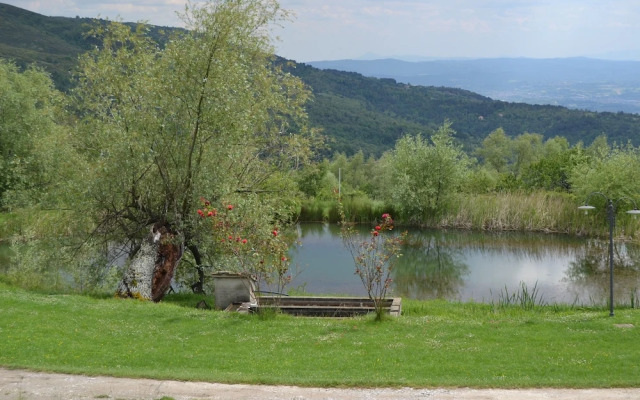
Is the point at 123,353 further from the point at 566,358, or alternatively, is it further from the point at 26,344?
the point at 566,358

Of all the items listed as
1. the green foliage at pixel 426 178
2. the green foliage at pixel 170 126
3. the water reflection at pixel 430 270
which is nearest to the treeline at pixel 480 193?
the green foliage at pixel 426 178

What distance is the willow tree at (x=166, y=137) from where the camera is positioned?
19.1m

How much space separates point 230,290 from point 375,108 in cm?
14432

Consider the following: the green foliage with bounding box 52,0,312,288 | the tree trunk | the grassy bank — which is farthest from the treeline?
the grassy bank

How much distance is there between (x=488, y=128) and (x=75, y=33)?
87.5m

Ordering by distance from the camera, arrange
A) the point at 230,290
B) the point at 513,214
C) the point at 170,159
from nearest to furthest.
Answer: the point at 230,290 < the point at 170,159 < the point at 513,214

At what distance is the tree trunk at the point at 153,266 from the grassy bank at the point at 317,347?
77.7 inches

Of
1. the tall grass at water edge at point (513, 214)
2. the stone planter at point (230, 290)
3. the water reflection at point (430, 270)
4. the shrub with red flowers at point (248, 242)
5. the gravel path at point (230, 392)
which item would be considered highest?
the shrub with red flowers at point (248, 242)

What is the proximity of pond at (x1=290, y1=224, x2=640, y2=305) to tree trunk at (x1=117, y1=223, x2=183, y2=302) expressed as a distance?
6441 millimetres

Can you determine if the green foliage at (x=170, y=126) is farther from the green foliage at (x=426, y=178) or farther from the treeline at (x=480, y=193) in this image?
the green foliage at (x=426, y=178)

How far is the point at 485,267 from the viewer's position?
29.5 metres

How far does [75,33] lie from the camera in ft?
436

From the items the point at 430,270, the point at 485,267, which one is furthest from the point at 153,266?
the point at 485,267

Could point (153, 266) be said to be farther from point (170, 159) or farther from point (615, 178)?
point (615, 178)
